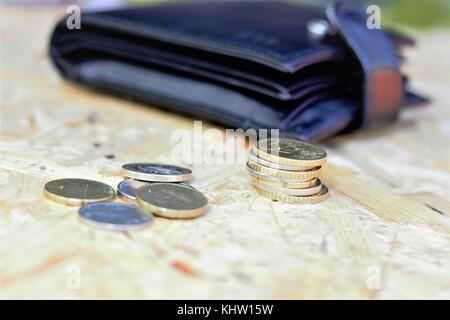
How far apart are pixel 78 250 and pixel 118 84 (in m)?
0.99

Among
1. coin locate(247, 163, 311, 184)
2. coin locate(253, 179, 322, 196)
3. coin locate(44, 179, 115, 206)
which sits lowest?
coin locate(253, 179, 322, 196)

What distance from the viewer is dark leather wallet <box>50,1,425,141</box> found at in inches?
63.0

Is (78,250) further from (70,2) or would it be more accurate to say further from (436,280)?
(70,2)

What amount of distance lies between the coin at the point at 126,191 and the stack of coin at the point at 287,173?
23cm

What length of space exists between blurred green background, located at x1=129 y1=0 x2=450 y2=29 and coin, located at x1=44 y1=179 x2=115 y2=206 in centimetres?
325

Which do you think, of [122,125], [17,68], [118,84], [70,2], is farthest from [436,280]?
[70,2]

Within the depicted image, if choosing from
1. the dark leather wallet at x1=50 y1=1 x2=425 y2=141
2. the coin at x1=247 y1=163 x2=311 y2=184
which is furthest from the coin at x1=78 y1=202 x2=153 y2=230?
the dark leather wallet at x1=50 y1=1 x2=425 y2=141

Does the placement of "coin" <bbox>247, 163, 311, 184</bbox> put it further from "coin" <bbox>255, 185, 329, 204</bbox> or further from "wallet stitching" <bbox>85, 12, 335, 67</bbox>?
"wallet stitching" <bbox>85, 12, 335, 67</bbox>

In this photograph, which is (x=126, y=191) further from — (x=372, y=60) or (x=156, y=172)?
(x=372, y=60)

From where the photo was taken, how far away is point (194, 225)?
3.53 ft

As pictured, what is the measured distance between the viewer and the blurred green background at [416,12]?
13.8ft

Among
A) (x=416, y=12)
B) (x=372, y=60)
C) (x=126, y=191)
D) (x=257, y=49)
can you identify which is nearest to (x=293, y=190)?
(x=126, y=191)

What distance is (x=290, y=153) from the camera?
123 cm

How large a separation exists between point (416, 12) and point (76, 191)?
3.61m
